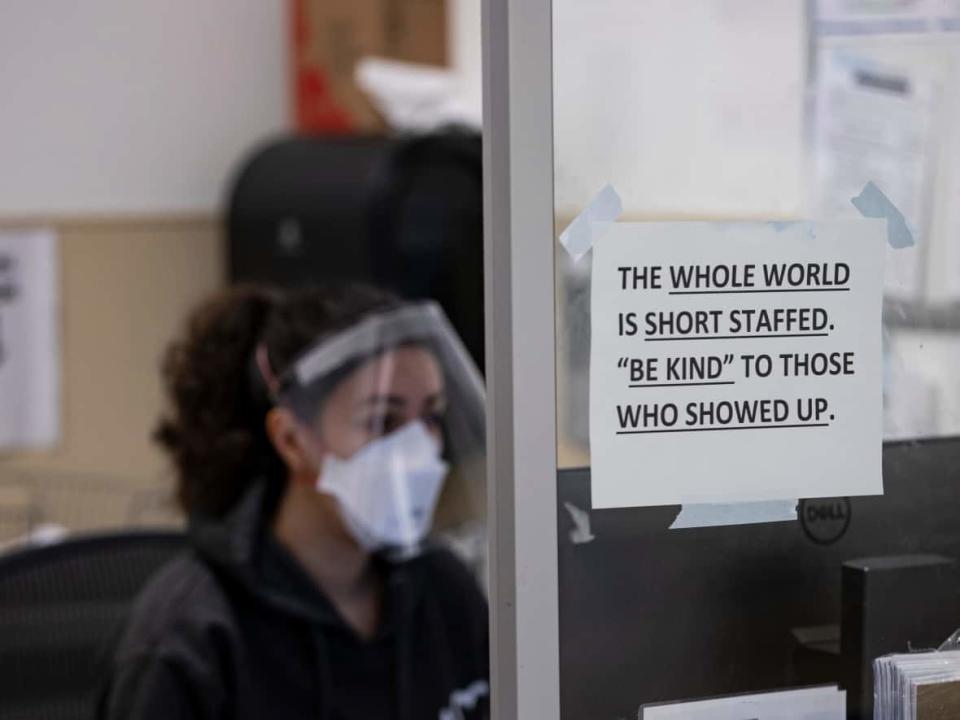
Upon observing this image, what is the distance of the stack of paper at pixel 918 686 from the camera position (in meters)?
0.73

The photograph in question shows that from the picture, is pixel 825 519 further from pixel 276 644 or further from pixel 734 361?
pixel 276 644

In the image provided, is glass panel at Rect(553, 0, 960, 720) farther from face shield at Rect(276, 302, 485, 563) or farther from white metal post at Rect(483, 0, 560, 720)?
face shield at Rect(276, 302, 485, 563)

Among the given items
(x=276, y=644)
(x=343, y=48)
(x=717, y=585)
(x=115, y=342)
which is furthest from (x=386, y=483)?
(x=343, y=48)

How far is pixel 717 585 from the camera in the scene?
753 millimetres

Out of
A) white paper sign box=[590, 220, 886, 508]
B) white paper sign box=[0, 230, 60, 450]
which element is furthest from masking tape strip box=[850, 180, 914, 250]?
white paper sign box=[0, 230, 60, 450]

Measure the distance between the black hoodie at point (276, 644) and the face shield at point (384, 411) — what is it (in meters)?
0.12

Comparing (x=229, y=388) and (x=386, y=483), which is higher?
→ (x=229, y=388)

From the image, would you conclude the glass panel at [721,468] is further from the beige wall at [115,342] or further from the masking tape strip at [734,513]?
the beige wall at [115,342]

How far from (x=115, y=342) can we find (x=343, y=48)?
0.98 meters

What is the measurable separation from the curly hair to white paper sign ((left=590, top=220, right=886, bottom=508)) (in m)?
1.02

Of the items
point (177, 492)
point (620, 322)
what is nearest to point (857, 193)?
point (620, 322)

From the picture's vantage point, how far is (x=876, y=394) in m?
0.75

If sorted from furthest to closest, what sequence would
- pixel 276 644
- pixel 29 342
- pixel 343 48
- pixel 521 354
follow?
1. pixel 343 48
2. pixel 29 342
3. pixel 276 644
4. pixel 521 354

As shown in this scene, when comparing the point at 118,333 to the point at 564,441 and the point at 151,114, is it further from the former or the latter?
the point at 564,441
